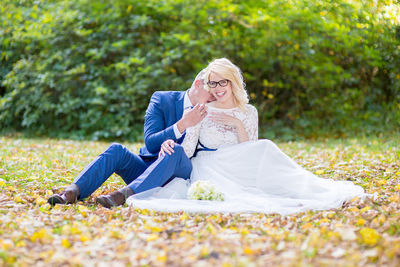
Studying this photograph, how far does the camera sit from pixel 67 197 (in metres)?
3.27

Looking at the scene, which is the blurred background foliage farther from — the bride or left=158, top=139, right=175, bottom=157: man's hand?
left=158, top=139, right=175, bottom=157: man's hand

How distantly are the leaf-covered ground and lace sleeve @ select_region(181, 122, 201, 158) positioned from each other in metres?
0.85

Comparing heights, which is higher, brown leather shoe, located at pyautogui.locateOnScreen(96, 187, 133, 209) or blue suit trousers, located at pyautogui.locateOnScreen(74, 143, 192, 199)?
blue suit trousers, located at pyautogui.locateOnScreen(74, 143, 192, 199)

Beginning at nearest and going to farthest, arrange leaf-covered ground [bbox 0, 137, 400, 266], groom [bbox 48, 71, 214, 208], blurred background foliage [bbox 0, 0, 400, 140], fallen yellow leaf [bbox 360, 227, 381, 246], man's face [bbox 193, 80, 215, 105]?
1. leaf-covered ground [bbox 0, 137, 400, 266]
2. fallen yellow leaf [bbox 360, 227, 381, 246]
3. groom [bbox 48, 71, 214, 208]
4. man's face [bbox 193, 80, 215, 105]
5. blurred background foliage [bbox 0, 0, 400, 140]

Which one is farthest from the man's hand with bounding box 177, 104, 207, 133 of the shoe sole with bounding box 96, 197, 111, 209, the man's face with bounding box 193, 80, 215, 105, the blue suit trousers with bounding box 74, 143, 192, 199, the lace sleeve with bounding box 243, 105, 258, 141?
the shoe sole with bounding box 96, 197, 111, 209

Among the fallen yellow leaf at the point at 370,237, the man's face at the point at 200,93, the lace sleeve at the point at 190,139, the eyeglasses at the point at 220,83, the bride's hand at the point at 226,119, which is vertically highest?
the eyeglasses at the point at 220,83

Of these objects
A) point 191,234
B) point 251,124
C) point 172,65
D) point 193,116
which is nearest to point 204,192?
point 193,116

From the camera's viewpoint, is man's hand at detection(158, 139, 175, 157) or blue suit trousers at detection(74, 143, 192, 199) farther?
man's hand at detection(158, 139, 175, 157)

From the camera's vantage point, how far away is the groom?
3.35 meters

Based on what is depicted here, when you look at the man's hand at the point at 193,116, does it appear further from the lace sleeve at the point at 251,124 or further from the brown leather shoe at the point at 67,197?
the brown leather shoe at the point at 67,197

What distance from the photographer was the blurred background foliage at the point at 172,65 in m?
9.07

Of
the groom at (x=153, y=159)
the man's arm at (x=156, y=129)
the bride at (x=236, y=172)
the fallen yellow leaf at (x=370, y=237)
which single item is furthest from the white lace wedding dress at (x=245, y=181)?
the fallen yellow leaf at (x=370, y=237)

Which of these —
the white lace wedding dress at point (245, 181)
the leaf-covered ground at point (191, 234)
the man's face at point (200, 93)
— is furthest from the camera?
the man's face at point (200, 93)

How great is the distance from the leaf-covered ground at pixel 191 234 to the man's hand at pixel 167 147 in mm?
566
